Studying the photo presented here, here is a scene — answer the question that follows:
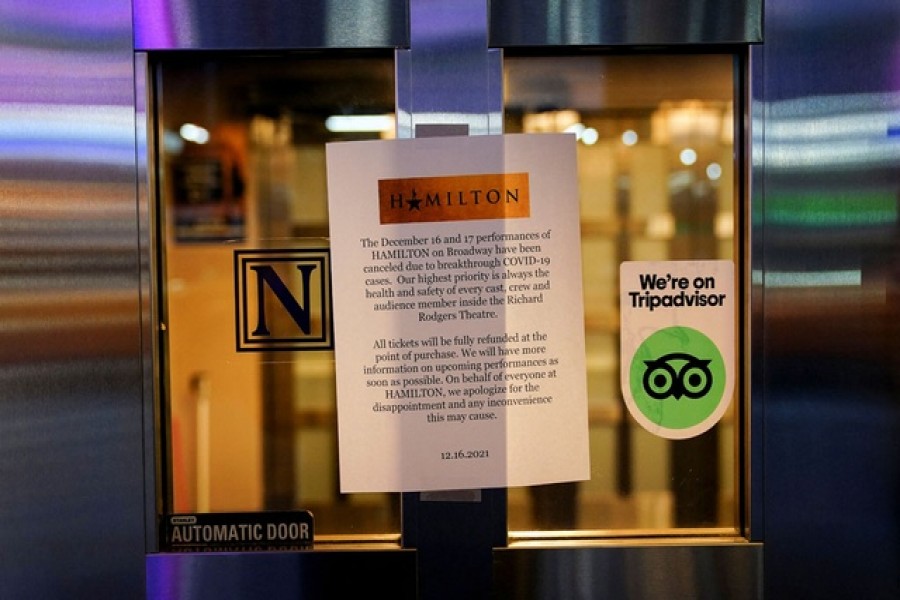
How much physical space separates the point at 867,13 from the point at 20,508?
2550 millimetres

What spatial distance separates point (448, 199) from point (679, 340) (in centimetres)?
76

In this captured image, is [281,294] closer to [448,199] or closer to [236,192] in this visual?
[236,192]

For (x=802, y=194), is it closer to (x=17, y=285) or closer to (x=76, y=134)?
(x=76, y=134)

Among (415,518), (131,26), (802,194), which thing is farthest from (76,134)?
(802,194)

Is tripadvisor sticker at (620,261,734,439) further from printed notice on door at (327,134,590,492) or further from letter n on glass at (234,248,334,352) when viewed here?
letter n on glass at (234,248,334,352)

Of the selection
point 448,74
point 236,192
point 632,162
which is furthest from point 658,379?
point 236,192

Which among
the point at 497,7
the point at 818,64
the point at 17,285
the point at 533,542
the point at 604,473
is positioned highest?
the point at 497,7

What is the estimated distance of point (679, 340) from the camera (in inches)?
92.6

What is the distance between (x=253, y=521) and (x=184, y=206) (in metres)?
0.85

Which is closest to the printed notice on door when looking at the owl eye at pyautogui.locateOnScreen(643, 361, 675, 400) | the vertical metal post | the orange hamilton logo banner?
the orange hamilton logo banner

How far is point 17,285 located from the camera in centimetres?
231

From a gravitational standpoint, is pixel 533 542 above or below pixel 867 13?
below

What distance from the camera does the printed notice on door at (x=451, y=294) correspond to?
80.5 inches

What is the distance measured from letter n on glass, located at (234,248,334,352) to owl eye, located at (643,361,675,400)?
2.76 feet
